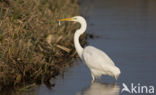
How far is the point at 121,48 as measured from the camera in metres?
15.1

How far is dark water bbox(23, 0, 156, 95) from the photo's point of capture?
1034cm

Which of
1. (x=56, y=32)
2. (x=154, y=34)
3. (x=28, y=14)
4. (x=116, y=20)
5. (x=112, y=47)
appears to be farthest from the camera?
(x=116, y=20)

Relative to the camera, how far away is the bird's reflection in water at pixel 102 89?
32.3 feet

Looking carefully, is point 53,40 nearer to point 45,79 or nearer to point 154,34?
point 45,79

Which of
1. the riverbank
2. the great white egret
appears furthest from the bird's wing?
the riverbank

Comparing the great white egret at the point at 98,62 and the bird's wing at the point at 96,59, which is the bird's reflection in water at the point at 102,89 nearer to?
the great white egret at the point at 98,62

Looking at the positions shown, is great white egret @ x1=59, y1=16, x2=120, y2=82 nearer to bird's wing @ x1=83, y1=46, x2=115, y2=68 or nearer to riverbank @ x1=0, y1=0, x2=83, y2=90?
bird's wing @ x1=83, y1=46, x2=115, y2=68

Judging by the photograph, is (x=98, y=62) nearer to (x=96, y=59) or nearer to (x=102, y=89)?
(x=96, y=59)

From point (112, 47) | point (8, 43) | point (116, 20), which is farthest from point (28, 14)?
point (116, 20)

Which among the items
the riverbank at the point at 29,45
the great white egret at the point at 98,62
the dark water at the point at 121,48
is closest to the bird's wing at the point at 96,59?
the great white egret at the point at 98,62

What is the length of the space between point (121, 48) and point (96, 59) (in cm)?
430

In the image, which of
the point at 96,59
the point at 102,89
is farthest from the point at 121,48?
the point at 102,89

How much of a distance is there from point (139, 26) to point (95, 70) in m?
8.92

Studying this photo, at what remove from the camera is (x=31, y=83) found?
34.2 ft
